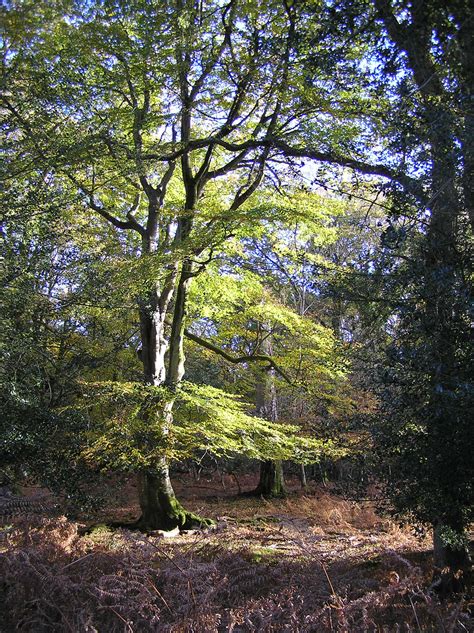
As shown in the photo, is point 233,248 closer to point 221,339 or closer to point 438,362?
point 221,339

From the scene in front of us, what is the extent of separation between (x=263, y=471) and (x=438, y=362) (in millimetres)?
12099

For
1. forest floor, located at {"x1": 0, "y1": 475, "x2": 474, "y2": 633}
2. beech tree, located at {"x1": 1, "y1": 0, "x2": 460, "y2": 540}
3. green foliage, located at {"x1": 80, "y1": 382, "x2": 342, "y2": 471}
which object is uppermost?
beech tree, located at {"x1": 1, "y1": 0, "x2": 460, "y2": 540}

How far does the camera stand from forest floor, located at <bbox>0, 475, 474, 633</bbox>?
11.1 feet

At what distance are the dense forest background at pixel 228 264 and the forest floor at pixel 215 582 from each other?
2.5 inches

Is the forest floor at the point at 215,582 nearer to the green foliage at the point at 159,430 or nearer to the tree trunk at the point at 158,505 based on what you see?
the tree trunk at the point at 158,505

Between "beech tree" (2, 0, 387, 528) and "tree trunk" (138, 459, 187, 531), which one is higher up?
"beech tree" (2, 0, 387, 528)

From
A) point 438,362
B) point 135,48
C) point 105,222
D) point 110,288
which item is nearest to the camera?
point 438,362

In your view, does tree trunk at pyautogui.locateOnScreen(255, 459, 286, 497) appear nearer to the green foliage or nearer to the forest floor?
the forest floor

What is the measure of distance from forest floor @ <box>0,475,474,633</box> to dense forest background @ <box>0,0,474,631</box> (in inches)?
2.5

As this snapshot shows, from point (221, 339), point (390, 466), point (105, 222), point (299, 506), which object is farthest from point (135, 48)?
point (299, 506)

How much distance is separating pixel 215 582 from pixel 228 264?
7609 mm

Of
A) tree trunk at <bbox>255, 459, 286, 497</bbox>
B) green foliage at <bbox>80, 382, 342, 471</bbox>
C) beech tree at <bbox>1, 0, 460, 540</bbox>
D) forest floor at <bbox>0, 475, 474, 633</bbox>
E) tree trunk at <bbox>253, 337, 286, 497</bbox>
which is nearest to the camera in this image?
forest floor at <bbox>0, 475, 474, 633</bbox>

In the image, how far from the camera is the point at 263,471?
14984 millimetres

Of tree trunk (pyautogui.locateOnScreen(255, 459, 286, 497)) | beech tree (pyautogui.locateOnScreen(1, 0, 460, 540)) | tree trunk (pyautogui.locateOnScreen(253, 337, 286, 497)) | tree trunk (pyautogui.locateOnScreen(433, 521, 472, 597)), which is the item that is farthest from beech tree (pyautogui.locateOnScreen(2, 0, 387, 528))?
tree trunk (pyautogui.locateOnScreen(255, 459, 286, 497))
